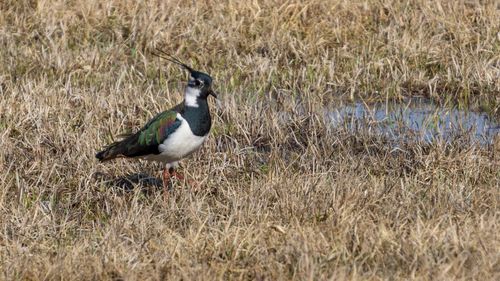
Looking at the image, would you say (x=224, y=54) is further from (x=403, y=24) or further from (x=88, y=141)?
(x=88, y=141)

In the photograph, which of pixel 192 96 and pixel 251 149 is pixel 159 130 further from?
pixel 251 149

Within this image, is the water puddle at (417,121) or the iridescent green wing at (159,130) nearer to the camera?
the iridescent green wing at (159,130)

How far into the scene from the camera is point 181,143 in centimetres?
709

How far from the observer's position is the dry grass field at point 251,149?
19.1 feet

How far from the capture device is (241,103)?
888cm

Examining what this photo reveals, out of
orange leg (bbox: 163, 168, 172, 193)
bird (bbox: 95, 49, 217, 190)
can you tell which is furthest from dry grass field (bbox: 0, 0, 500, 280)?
bird (bbox: 95, 49, 217, 190)

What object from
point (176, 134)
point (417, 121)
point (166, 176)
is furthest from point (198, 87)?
point (417, 121)

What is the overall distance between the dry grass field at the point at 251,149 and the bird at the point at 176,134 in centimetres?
24

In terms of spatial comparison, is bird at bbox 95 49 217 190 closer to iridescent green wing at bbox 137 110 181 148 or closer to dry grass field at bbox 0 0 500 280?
iridescent green wing at bbox 137 110 181 148

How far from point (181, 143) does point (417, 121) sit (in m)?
2.55

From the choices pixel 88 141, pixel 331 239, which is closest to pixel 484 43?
pixel 88 141

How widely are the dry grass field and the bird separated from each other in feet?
0.79

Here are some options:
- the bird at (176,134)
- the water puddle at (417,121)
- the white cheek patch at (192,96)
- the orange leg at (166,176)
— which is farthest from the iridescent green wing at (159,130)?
the water puddle at (417,121)

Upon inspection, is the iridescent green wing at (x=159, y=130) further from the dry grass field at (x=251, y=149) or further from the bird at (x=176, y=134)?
the dry grass field at (x=251, y=149)
